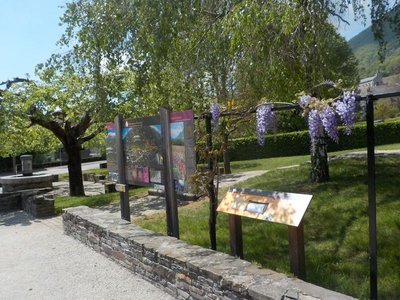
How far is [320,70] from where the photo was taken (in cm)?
756

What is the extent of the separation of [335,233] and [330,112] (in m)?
2.81

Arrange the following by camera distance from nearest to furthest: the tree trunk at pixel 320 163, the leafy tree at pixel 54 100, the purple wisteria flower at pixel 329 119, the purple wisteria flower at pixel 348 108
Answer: the purple wisteria flower at pixel 348 108 < the purple wisteria flower at pixel 329 119 < the tree trunk at pixel 320 163 < the leafy tree at pixel 54 100

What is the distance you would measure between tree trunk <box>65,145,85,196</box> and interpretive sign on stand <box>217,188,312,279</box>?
12.5 m

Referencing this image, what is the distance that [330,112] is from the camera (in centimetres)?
380

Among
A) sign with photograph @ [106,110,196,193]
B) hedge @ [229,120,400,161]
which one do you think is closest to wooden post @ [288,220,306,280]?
sign with photograph @ [106,110,196,193]

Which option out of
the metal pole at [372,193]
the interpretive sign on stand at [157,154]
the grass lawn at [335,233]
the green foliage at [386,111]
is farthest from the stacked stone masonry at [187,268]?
the green foliage at [386,111]

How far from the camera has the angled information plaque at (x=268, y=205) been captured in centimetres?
398

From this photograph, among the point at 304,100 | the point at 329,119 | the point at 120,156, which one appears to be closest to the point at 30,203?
the point at 120,156

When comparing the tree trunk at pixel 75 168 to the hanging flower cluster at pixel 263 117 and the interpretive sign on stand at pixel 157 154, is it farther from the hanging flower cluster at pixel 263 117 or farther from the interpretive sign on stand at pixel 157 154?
the hanging flower cluster at pixel 263 117

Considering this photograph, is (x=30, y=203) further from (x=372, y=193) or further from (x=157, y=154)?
(x=372, y=193)

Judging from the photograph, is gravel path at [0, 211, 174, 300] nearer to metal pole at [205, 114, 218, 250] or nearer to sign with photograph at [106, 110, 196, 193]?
metal pole at [205, 114, 218, 250]

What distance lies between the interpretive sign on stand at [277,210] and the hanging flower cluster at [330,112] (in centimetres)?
62

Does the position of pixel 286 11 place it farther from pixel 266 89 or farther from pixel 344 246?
pixel 344 246

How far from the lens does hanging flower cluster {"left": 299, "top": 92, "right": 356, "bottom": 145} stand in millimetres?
3680
